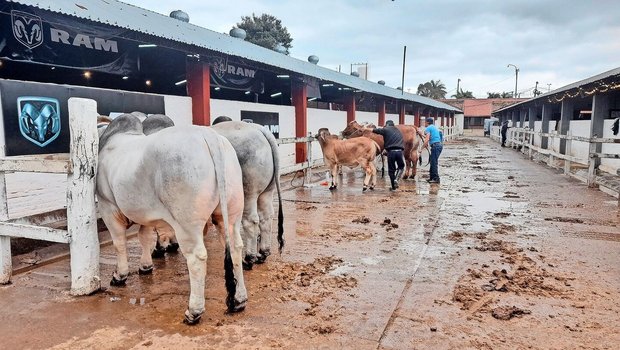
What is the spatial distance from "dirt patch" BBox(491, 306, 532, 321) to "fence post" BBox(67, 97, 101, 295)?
10.7 ft

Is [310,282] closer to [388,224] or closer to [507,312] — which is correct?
[507,312]

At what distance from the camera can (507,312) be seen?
3.39 meters

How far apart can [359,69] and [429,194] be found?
87.2 feet

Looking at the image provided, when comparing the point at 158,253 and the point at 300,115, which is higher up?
the point at 300,115

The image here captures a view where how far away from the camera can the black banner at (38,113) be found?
5570 mm

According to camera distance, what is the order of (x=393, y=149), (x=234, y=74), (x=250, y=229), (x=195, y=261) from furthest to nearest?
(x=234, y=74)
(x=393, y=149)
(x=250, y=229)
(x=195, y=261)

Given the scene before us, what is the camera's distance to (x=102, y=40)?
733 centimetres

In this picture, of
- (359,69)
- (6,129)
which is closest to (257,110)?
(6,129)

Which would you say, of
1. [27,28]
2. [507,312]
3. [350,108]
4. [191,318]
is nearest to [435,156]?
[350,108]

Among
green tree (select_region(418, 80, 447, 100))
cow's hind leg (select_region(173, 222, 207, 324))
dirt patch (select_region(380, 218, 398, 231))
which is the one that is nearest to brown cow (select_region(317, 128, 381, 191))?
dirt patch (select_region(380, 218, 398, 231))

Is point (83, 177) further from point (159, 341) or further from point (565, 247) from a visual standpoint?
point (565, 247)

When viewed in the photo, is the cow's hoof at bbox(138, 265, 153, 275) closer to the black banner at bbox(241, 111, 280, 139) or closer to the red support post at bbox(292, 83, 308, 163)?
the black banner at bbox(241, 111, 280, 139)

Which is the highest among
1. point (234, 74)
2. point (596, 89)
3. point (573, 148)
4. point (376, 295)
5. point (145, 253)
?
point (234, 74)

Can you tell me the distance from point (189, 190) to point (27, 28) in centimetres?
430
